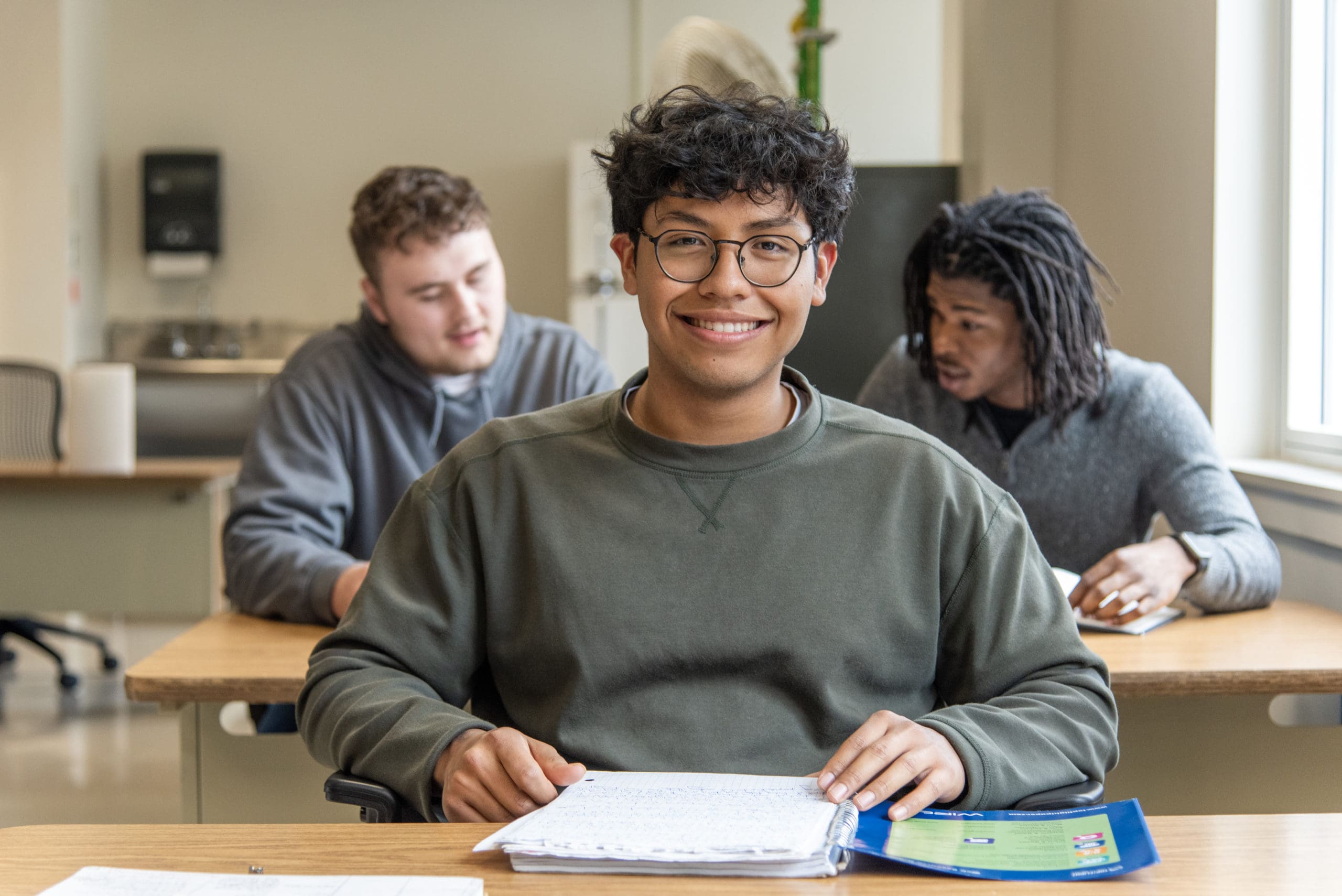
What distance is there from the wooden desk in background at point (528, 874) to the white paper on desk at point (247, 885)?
0.08 feet

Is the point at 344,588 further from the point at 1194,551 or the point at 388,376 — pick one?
the point at 1194,551

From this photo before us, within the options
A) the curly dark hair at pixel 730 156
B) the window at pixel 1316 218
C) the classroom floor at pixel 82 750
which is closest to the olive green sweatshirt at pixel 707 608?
the curly dark hair at pixel 730 156

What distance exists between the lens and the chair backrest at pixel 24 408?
4871 mm

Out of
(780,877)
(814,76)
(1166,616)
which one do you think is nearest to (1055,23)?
(814,76)

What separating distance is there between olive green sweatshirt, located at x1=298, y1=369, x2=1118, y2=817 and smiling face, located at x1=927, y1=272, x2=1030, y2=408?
869 mm

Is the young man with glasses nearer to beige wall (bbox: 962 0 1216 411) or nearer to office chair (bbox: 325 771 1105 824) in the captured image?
office chair (bbox: 325 771 1105 824)

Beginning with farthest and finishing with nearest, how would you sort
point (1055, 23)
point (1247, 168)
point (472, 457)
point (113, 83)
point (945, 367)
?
point (113, 83), point (1055, 23), point (1247, 168), point (945, 367), point (472, 457)

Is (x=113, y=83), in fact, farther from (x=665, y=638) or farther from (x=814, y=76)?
(x=665, y=638)

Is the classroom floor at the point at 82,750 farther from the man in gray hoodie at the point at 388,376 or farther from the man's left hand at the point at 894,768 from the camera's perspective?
the man's left hand at the point at 894,768

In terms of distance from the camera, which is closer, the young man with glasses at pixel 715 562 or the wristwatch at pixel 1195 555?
the young man with glasses at pixel 715 562

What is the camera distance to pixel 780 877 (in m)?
0.96

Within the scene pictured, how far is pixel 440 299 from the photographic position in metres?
2.27

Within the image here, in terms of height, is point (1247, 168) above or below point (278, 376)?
above

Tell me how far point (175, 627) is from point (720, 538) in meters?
5.05
